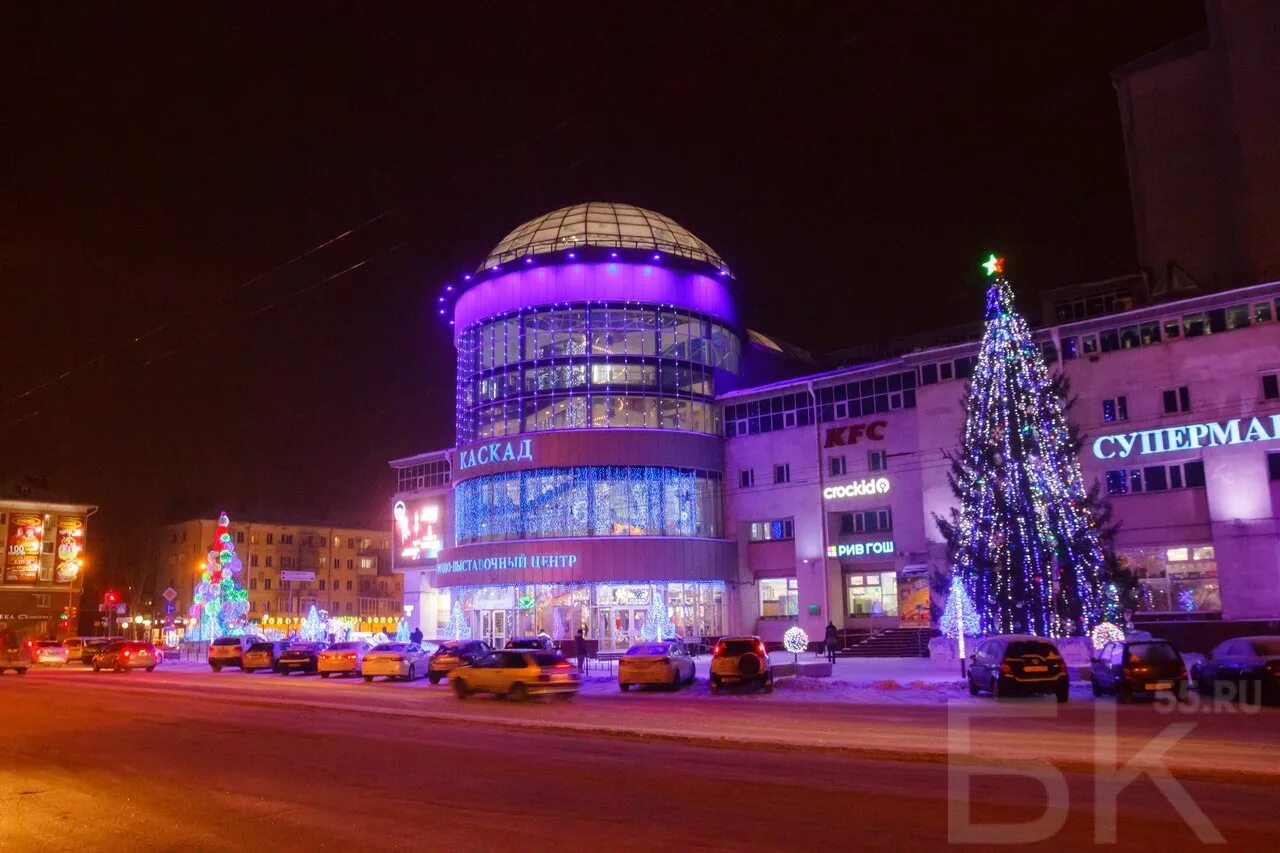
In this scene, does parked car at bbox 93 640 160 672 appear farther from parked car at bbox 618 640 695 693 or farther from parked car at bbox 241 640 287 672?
parked car at bbox 618 640 695 693

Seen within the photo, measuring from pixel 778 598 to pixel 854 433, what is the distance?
33.6 feet

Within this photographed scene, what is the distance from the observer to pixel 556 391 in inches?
2069

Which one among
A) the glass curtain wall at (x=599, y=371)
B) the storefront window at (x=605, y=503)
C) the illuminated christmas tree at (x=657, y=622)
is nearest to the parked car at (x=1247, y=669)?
the illuminated christmas tree at (x=657, y=622)

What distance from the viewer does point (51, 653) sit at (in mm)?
53438

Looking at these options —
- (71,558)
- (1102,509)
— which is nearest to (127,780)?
(1102,509)

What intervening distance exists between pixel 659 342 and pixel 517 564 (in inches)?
574

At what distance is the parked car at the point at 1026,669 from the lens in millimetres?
22094

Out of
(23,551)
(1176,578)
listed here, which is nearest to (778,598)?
(1176,578)

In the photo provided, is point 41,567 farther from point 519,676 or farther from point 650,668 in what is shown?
point 519,676

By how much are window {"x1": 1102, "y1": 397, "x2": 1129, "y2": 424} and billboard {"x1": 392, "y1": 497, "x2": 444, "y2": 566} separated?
42551 millimetres

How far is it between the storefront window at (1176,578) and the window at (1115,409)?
5476 mm

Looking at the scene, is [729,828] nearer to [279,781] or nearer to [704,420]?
[279,781]

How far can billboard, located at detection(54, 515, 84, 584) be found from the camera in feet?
282

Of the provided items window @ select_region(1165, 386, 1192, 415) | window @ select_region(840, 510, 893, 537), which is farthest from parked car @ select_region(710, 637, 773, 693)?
window @ select_region(1165, 386, 1192, 415)
